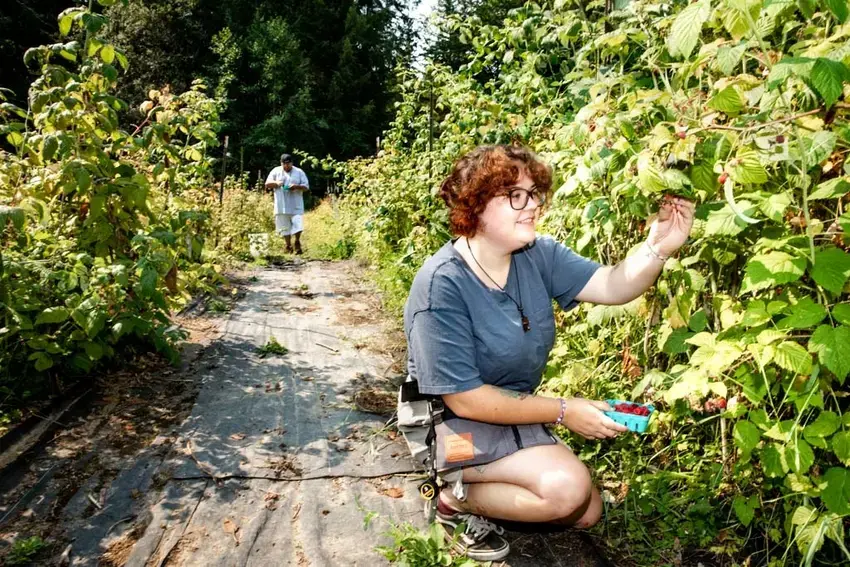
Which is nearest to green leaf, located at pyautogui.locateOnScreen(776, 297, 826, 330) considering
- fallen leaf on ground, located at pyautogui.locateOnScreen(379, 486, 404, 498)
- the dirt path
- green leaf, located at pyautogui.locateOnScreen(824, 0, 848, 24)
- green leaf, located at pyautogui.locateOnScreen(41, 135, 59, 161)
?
green leaf, located at pyautogui.locateOnScreen(824, 0, 848, 24)

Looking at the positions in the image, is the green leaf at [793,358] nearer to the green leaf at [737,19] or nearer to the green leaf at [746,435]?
the green leaf at [746,435]

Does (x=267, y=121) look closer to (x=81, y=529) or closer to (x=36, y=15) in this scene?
(x=36, y=15)

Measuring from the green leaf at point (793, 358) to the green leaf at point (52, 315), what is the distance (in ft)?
9.75

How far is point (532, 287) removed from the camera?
2.06 meters

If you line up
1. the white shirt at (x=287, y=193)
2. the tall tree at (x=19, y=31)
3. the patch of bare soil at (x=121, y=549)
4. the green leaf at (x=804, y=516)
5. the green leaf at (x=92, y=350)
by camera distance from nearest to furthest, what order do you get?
the green leaf at (x=804, y=516) → the patch of bare soil at (x=121, y=549) → the green leaf at (x=92, y=350) → the white shirt at (x=287, y=193) → the tall tree at (x=19, y=31)

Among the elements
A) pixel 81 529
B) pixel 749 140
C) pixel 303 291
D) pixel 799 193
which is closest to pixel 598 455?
pixel 799 193

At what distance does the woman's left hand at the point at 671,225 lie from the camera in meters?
1.76

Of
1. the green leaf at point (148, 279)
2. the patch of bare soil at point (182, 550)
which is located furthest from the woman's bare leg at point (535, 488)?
the green leaf at point (148, 279)

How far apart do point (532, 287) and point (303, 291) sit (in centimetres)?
473

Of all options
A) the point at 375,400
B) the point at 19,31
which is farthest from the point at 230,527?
the point at 19,31

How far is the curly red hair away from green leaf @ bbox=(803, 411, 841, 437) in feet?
3.38

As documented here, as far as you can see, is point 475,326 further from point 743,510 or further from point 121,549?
point 121,549

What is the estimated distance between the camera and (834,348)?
1.34m

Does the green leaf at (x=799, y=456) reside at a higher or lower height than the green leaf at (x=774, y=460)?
higher
